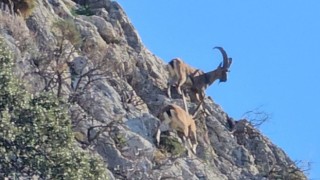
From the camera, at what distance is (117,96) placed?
1187 inches

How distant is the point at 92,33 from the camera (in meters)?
33.4

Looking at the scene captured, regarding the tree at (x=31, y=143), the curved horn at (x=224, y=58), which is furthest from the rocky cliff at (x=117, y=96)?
the tree at (x=31, y=143)

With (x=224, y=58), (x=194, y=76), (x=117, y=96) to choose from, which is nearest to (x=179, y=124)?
(x=117, y=96)

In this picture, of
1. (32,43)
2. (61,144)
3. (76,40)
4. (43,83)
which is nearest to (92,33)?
(76,40)

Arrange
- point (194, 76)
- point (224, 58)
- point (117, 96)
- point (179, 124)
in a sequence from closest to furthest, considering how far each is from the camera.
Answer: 1. point (117, 96)
2. point (179, 124)
3. point (194, 76)
4. point (224, 58)

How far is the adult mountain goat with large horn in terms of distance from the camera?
34344 mm

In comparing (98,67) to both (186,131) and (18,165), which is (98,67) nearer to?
(186,131)

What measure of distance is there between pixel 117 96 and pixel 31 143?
11.2 metres

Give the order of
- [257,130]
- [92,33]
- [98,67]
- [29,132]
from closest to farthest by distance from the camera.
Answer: [29,132]
[98,67]
[92,33]
[257,130]

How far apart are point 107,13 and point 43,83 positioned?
935 cm

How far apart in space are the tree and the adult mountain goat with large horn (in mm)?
14434

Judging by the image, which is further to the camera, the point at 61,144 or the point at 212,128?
the point at 212,128

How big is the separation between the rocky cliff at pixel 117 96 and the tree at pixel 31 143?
466cm

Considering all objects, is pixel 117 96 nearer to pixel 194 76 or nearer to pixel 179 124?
pixel 179 124
